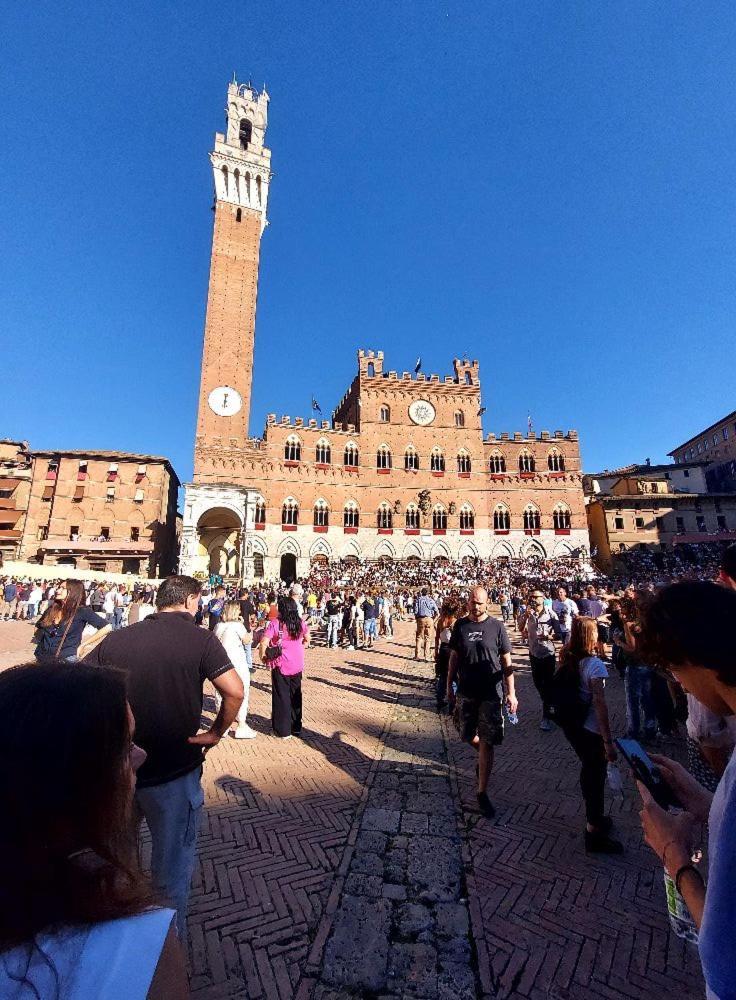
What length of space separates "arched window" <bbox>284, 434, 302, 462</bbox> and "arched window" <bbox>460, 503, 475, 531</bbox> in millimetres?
12221

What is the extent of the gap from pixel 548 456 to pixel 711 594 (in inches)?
1350

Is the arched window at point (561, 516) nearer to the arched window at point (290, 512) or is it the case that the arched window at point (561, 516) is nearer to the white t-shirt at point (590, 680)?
the arched window at point (290, 512)

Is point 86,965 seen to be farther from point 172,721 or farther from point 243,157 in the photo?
point 243,157

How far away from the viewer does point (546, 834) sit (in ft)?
12.4

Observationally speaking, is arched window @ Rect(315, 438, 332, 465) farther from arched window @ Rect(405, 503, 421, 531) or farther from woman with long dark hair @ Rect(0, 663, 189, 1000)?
woman with long dark hair @ Rect(0, 663, 189, 1000)

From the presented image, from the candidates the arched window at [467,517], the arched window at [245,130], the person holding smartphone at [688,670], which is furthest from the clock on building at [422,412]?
the person holding smartphone at [688,670]

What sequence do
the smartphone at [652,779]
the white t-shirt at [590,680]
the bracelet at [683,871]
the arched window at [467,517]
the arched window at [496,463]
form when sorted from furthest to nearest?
the arched window at [496,463]
the arched window at [467,517]
the white t-shirt at [590,680]
the smartphone at [652,779]
the bracelet at [683,871]

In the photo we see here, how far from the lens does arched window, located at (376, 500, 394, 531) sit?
104ft

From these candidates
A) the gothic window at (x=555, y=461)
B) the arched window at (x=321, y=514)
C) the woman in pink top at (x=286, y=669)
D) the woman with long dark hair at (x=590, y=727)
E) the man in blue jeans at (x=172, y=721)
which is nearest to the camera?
the man in blue jeans at (x=172, y=721)

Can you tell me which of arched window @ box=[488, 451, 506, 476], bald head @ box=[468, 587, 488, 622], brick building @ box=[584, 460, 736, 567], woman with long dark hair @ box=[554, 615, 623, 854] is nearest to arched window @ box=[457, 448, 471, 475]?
arched window @ box=[488, 451, 506, 476]

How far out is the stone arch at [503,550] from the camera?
31844 mm

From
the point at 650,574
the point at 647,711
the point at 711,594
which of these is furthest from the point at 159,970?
the point at 650,574

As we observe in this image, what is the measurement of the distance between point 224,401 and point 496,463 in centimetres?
1972

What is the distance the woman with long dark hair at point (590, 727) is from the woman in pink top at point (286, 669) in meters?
3.30
